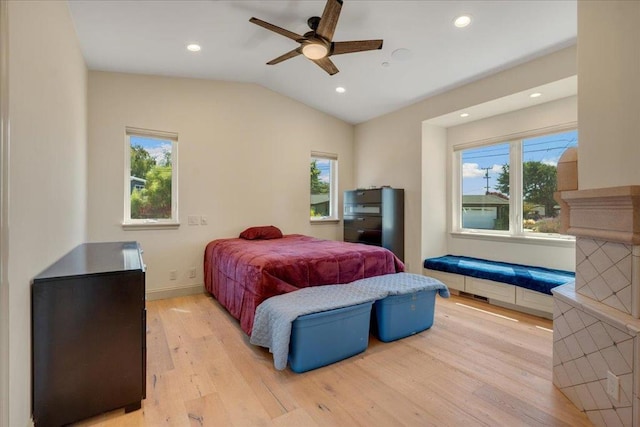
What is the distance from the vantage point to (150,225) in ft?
12.1

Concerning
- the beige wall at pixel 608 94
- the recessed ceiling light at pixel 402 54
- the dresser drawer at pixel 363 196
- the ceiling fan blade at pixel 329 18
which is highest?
the recessed ceiling light at pixel 402 54

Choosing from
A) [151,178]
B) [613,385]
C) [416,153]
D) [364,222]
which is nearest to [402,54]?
[416,153]

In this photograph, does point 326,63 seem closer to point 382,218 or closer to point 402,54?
point 402,54

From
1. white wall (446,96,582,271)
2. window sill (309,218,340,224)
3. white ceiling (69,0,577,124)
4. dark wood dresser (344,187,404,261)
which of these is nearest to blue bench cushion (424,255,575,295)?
white wall (446,96,582,271)

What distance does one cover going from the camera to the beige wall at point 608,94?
1.60 metres

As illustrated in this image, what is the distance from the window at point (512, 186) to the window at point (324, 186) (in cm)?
205

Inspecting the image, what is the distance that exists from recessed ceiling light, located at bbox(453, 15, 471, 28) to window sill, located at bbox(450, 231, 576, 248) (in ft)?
8.41

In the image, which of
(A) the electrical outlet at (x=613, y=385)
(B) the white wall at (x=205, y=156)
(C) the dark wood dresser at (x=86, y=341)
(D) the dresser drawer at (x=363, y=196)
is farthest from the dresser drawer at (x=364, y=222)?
(C) the dark wood dresser at (x=86, y=341)

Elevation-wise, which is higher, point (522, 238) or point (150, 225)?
point (150, 225)

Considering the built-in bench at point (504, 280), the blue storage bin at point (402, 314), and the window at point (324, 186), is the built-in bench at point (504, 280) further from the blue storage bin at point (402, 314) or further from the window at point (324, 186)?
the window at point (324, 186)

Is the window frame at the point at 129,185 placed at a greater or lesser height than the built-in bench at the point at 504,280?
greater

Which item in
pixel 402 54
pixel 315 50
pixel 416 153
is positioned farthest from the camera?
pixel 416 153

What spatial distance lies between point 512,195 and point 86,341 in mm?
4502

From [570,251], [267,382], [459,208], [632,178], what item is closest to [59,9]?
[267,382]
